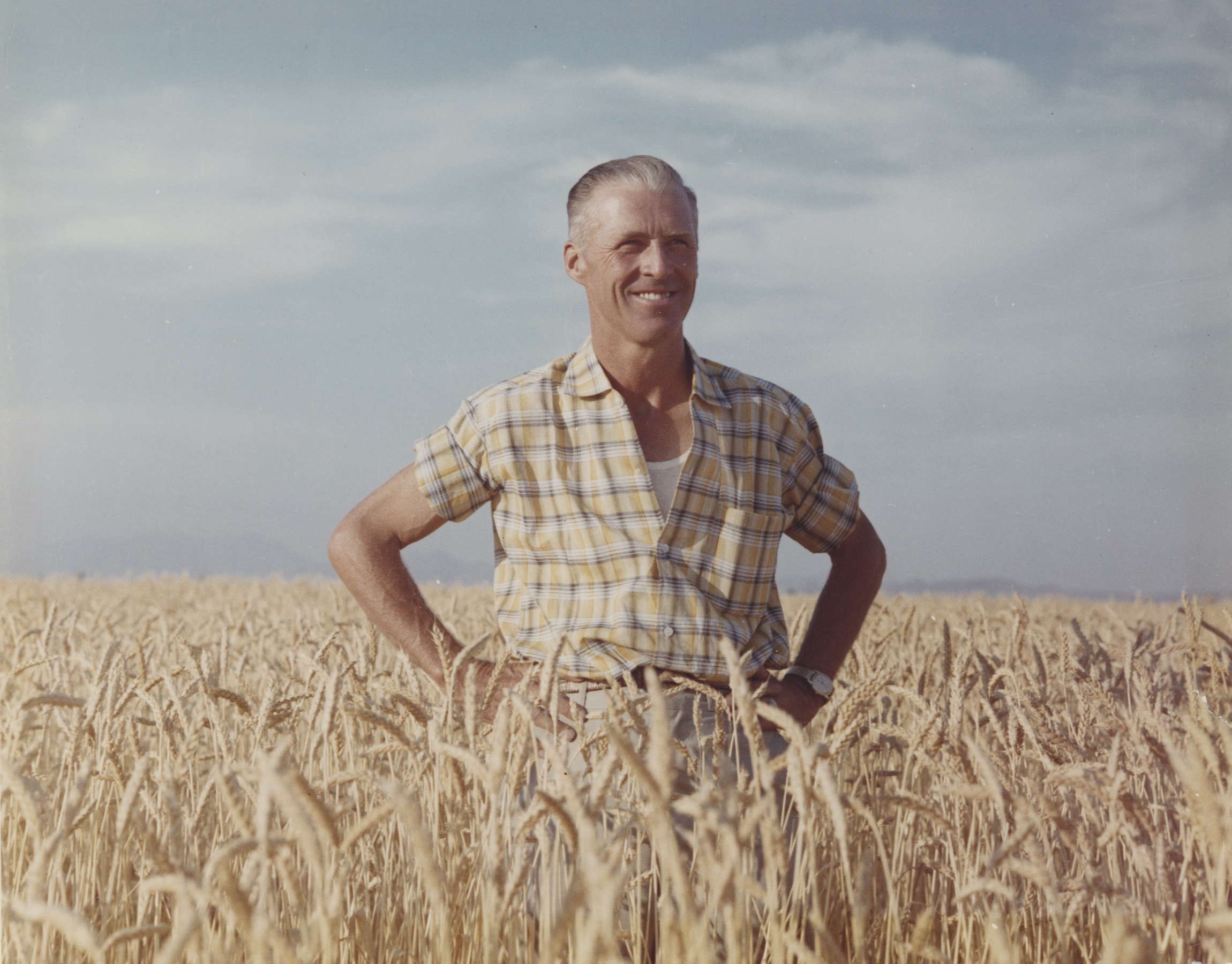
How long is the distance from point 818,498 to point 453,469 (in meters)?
1.00

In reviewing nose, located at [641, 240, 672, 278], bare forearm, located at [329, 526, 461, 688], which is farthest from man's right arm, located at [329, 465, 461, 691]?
nose, located at [641, 240, 672, 278]

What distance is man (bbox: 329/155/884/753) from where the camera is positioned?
8.10ft

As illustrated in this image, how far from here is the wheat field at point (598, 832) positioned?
42.3 inches

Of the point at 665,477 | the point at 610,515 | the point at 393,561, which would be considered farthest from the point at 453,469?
the point at 665,477

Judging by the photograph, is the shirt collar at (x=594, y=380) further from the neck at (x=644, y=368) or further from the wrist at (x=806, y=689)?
the wrist at (x=806, y=689)

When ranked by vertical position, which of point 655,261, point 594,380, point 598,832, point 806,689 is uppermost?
point 655,261

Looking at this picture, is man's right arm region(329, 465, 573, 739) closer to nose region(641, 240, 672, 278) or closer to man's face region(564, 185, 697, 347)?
man's face region(564, 185, 697, 347)

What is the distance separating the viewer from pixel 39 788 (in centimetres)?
162

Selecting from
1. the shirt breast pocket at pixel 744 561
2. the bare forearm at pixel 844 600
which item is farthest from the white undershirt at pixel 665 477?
the bare forearm at pixel 844 600

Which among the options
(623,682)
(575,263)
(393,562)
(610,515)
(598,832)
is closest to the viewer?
(598,832)

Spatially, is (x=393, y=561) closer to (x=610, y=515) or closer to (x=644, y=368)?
(x=610, y=515)

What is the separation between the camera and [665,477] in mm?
2586

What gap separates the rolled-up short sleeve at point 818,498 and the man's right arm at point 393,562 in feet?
3.14

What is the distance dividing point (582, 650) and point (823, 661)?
2.38 feet
